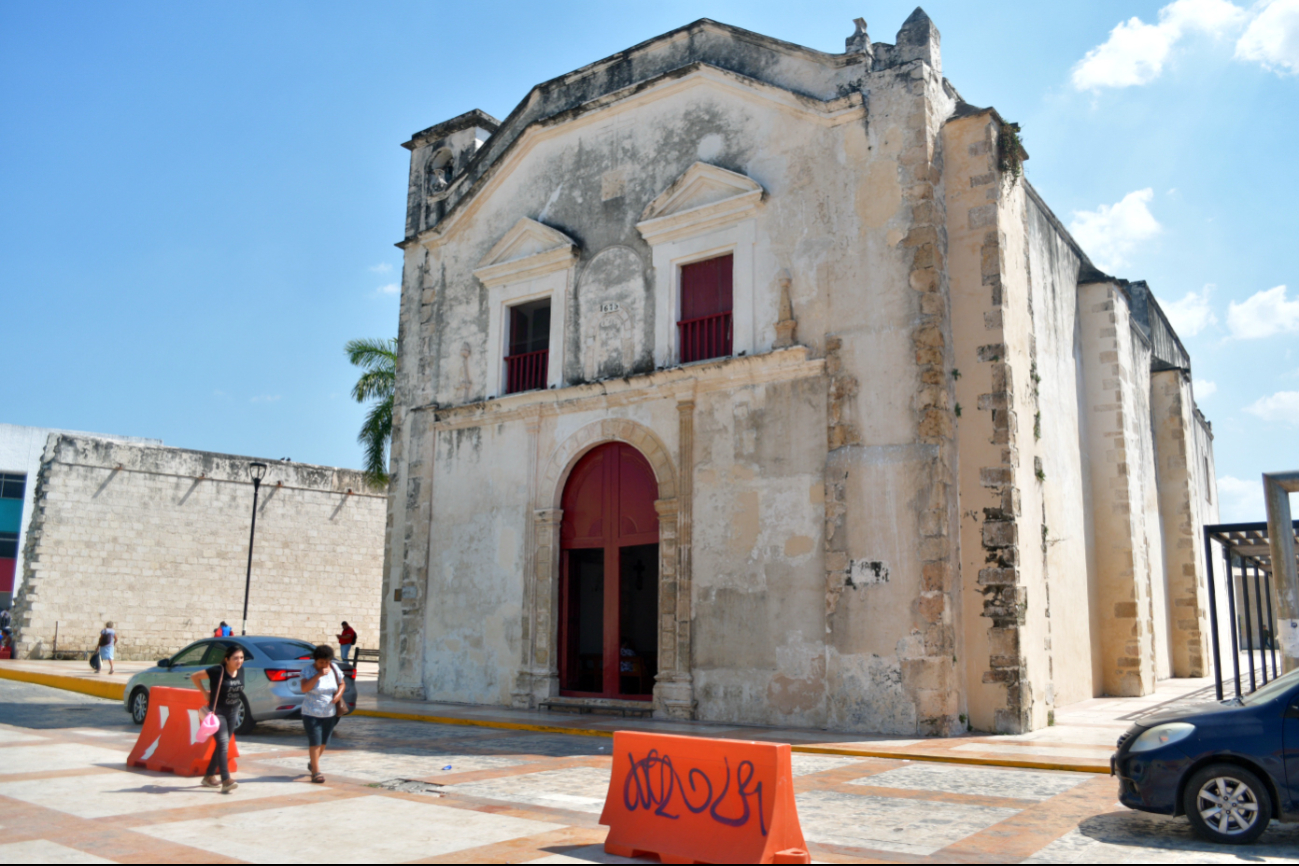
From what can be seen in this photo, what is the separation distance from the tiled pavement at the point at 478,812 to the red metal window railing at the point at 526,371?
302 inches

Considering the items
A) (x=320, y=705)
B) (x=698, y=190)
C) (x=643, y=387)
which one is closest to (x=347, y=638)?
(x=643, y=387)

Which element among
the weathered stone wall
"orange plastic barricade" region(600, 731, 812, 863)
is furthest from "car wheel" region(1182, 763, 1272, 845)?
the weathered stone wall

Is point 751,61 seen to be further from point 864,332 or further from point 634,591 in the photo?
point 634,591

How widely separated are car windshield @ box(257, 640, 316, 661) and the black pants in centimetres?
416

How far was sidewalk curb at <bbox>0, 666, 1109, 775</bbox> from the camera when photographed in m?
9.57

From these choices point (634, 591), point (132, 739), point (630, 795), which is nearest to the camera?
point (630, 795)

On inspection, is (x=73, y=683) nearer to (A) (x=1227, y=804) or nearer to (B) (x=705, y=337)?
(B) (x=705, y=337)

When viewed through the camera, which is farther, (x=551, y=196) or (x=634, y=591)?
(x=634, y=591)

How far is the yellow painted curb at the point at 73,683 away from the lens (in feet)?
59.1

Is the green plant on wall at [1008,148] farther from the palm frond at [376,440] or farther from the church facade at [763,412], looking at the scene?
the palm frond at [376,440]

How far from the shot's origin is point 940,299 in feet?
42.5

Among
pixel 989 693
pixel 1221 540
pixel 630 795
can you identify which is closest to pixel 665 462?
pixel 989 693

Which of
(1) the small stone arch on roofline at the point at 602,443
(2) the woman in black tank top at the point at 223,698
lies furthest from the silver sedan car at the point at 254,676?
(1) the small stone arch on roofline at the point at 602,443

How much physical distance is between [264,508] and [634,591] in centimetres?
1690
